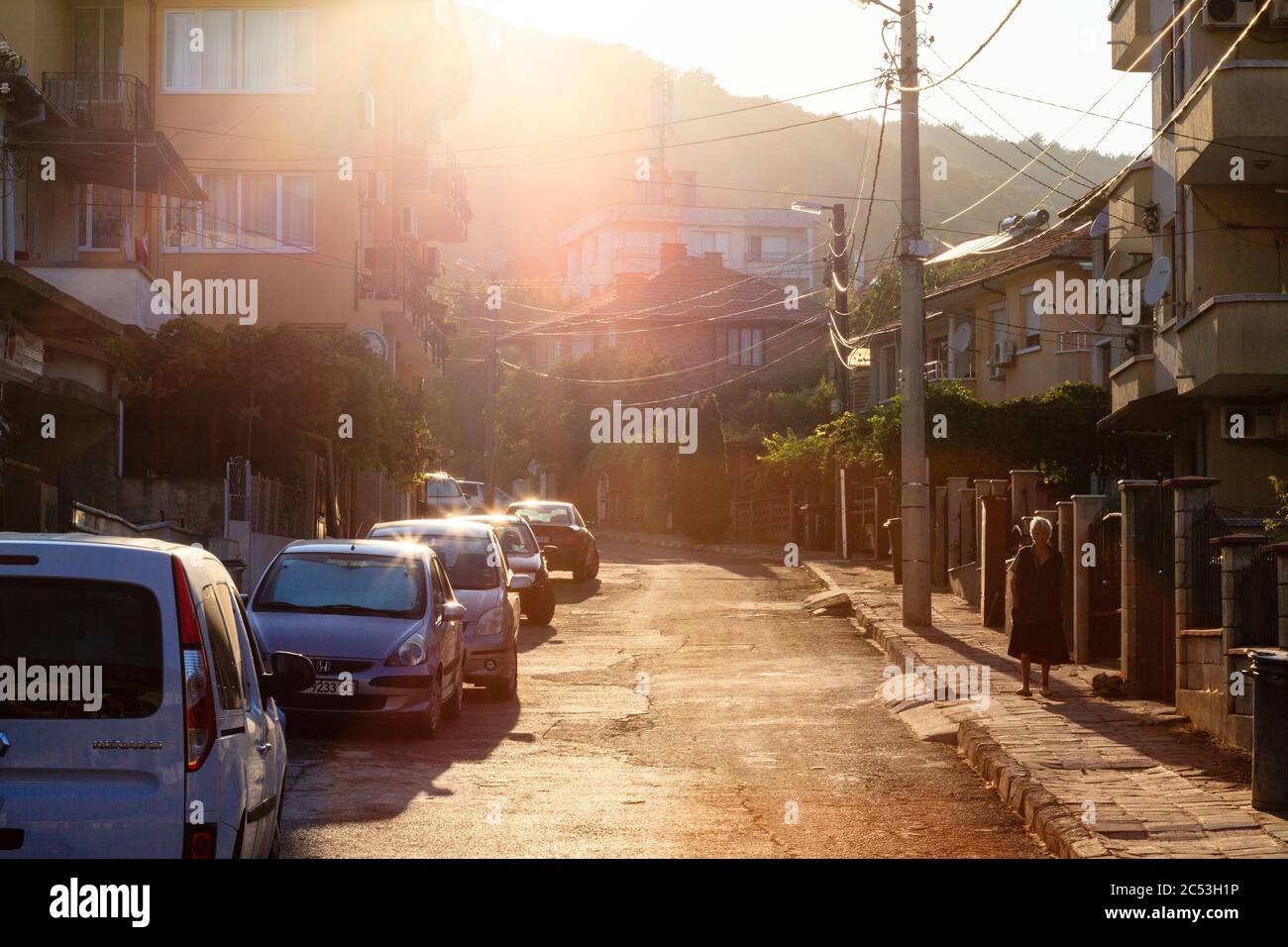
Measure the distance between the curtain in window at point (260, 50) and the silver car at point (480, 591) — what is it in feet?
53.9

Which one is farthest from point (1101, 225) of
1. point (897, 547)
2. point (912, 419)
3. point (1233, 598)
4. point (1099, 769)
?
point (1099, 769)

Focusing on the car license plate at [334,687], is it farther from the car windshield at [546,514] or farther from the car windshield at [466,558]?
the car windshield at [546,514]

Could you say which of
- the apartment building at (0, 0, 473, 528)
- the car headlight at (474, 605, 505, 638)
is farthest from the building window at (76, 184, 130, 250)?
the car headlight at (474, 605, 505, 638)

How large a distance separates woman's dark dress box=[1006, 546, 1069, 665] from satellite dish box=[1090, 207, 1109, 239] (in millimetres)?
16683

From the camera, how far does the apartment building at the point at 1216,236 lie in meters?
21.8

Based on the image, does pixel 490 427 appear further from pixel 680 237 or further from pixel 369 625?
pixel 680 237

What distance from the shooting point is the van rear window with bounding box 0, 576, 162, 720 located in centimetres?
589

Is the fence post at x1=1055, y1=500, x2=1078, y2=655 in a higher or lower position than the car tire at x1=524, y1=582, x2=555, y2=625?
higher

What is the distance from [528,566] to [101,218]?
1002 centimetres

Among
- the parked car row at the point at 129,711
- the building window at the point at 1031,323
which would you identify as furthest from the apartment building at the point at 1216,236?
the parked car row at the point at 129,711

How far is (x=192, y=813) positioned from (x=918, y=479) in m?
18.7

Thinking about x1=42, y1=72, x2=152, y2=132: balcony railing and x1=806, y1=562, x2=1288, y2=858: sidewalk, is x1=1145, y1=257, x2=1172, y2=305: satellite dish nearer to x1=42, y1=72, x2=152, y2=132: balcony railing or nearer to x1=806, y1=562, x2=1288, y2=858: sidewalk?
x1=806, y1=562, x2=1288, y2=858: sidewalk

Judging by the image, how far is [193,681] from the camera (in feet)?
19.9
